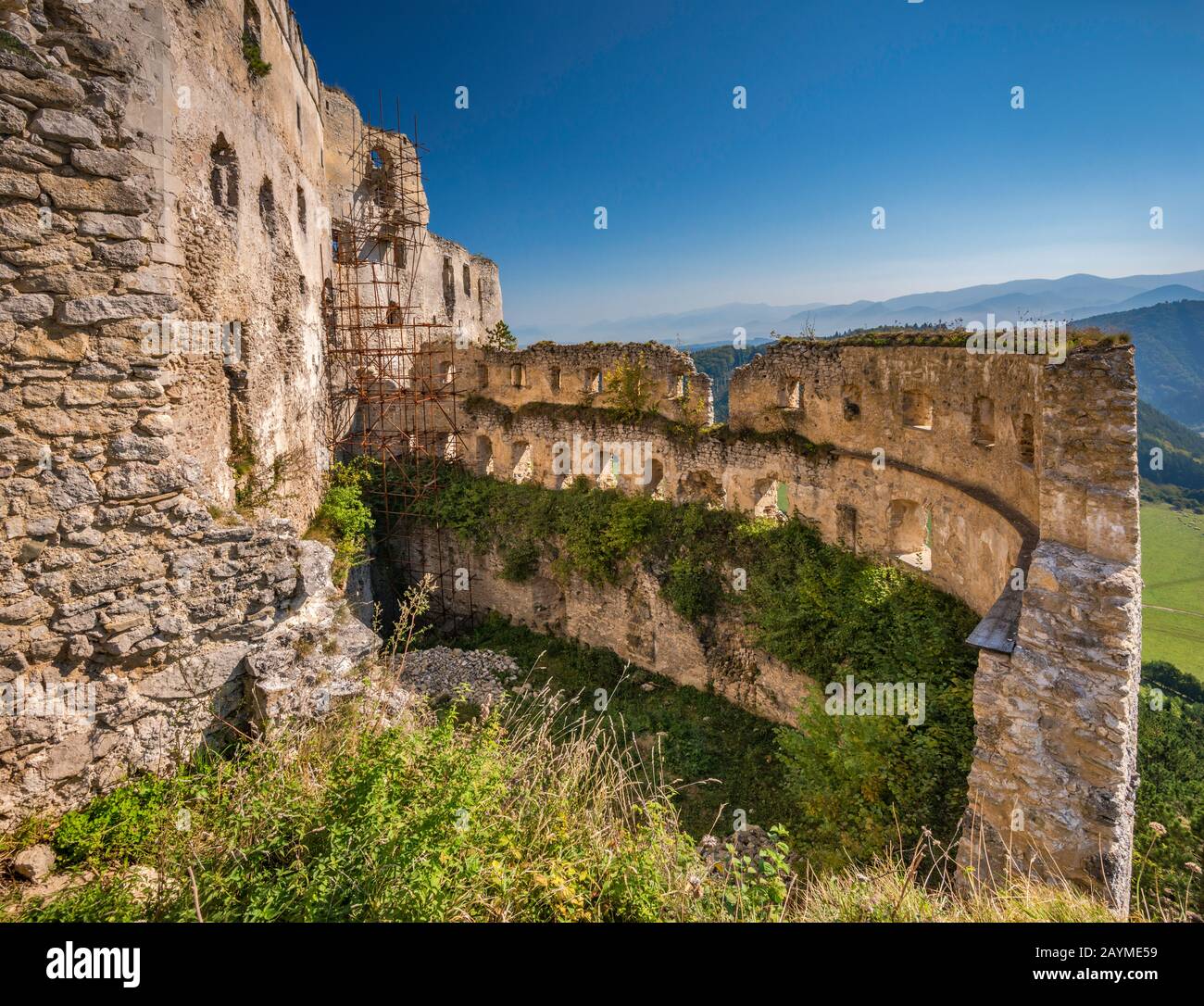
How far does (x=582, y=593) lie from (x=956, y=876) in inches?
449

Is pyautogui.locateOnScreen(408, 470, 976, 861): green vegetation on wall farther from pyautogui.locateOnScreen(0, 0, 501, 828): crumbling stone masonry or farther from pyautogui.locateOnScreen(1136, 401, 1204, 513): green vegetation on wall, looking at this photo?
pyautogui.locateOnScreen(1136, 401, 1204, 513): green vegetation on wall

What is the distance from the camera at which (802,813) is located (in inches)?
419

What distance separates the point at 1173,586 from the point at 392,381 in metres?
50.4

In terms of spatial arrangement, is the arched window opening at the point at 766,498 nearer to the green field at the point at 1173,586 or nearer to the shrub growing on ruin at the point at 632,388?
the shrub growing on ruin at the point at 632,388

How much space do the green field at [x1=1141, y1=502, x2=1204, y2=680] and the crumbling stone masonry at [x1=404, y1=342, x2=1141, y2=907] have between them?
22727mm

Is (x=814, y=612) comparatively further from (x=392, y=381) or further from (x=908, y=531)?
(x=392, y=381)

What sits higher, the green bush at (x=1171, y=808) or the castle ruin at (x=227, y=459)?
the castle ruin at (x=227, y=459)

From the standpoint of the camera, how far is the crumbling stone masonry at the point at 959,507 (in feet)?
A: 21.6

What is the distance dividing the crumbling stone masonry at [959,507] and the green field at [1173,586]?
2273cm

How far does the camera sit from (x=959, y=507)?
10.8 metres

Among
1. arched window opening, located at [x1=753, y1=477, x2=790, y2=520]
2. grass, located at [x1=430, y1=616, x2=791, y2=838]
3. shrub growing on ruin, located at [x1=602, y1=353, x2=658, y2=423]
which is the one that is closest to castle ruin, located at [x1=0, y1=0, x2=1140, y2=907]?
grass, located at [x1=430, y1=616, x2=791, y2=838]

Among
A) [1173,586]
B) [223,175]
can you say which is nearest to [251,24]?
[223,175]

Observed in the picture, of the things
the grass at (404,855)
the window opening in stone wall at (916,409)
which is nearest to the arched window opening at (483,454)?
the window opening in stone wall at (916,409)
